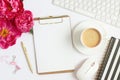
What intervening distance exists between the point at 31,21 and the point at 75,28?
0.13 metres

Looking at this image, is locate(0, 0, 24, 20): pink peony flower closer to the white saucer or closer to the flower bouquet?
the flower bouquet

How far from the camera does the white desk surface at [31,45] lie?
28.7 inches

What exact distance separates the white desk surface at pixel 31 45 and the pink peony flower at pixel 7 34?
2 centimetres

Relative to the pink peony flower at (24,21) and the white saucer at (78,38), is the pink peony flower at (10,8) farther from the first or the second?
the white saucer at (78,38)

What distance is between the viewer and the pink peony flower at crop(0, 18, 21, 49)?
2.30 feet

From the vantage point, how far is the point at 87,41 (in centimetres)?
72

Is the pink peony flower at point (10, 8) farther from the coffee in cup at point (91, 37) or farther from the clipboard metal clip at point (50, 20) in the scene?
the coffee in cup at point (91, 37)

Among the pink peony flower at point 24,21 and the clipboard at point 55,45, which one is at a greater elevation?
the pink peony flower at point 24,21

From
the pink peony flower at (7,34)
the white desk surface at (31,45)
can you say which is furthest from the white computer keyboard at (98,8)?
the pink peony flower at (7,34)

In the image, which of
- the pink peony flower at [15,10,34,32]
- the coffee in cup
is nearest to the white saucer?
the coffee in cup

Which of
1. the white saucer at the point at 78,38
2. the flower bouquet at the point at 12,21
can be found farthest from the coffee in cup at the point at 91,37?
the flower bouquet at the point at 12,21

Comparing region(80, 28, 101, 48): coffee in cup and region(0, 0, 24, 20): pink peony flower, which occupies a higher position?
region(0, 0, 24, 20): pink peony flower

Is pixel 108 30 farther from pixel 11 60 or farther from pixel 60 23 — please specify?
pixel 11 60

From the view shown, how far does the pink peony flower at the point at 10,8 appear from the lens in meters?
0.69
